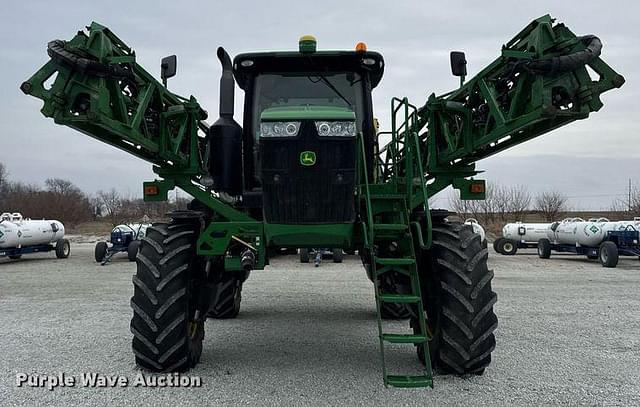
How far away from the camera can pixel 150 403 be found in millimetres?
4258

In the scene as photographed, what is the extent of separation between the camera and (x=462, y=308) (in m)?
4.67

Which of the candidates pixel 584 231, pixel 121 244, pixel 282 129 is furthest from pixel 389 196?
pixel 584 231

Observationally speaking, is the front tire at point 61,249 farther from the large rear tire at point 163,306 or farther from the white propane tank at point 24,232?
the large rear tire at point 163,306

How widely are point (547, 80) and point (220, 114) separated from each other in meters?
3.18

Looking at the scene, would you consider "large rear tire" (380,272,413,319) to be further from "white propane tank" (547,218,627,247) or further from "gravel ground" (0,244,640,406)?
"white propane tank" (547,218,627,247)

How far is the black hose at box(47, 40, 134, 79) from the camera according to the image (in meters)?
4.09

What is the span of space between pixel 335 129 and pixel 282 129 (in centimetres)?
50

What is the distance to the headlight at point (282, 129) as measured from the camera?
190 inches

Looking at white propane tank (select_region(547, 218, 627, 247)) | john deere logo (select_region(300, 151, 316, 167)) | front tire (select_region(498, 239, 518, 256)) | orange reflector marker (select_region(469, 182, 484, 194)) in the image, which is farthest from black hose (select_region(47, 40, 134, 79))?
front tire (select_region(498, 239, 518, 256))

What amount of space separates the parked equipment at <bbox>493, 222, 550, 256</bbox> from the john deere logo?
73.3 ft

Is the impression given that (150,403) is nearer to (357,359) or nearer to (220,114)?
(357,359)

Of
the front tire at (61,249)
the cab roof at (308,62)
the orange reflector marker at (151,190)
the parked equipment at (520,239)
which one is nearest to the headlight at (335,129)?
the cab roof at (308,62)

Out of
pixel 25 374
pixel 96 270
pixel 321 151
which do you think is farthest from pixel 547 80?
pixel 96 270

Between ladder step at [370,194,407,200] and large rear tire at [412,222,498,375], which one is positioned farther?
ladder step at [370,194,407,200]
